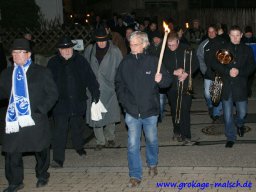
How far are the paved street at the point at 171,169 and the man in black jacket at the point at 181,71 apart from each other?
0.57 metres

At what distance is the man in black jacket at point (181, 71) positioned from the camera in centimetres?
901

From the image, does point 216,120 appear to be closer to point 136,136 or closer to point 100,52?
point 100,52

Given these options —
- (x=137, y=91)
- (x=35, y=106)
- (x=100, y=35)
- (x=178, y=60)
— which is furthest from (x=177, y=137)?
(x=35, y=106)

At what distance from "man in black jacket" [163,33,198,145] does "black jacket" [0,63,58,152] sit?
2.57m

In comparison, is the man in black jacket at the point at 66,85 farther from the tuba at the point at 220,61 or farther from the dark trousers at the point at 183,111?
the tuba at the point at 220,61

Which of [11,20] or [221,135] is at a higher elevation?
[11,20]

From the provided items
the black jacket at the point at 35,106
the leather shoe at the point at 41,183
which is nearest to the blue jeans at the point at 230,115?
the black jacket at the point at 35,106

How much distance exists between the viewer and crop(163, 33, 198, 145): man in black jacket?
9.01 m

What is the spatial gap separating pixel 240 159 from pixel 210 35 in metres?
3.41

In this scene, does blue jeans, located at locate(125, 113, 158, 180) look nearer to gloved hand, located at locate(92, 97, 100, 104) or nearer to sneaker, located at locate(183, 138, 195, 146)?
gloved hand, located at locate(92, 97, 100, 104)

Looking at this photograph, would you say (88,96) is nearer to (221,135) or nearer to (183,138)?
(183,138)

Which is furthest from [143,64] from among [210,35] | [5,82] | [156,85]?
[210,35]

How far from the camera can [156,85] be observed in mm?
7188

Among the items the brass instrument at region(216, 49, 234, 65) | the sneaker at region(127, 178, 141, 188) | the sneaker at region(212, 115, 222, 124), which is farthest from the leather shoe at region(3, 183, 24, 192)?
the sneaker at region(212, 115, 222, 124)
